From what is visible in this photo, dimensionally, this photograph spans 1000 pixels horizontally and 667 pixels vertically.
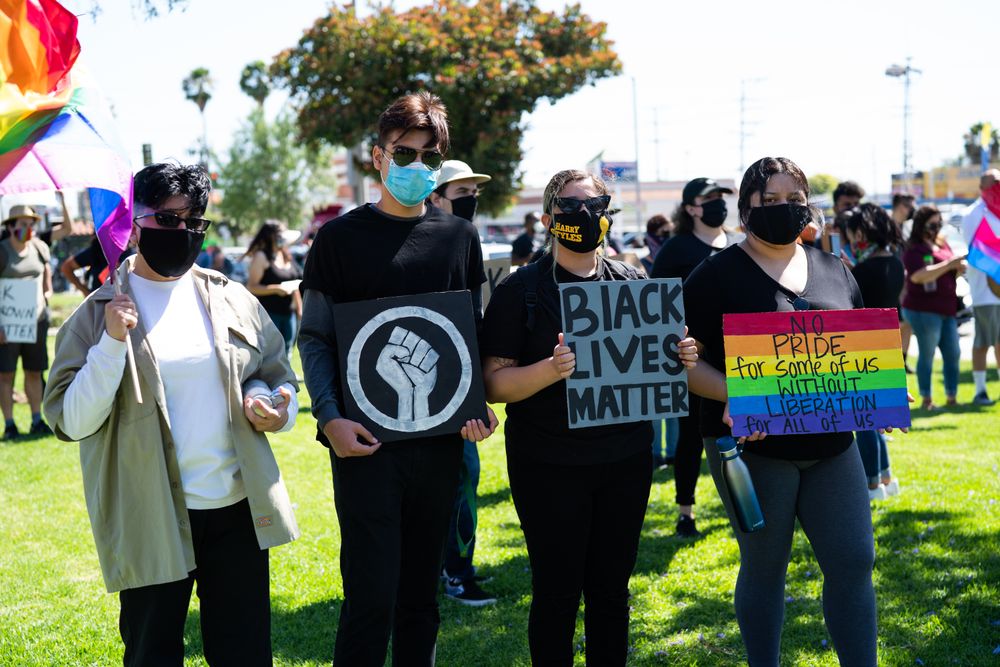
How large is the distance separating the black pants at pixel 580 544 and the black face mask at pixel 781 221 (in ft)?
3.19

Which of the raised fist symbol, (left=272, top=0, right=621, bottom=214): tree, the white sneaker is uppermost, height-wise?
(left=272, top=0, right=621, bottom=214): tree

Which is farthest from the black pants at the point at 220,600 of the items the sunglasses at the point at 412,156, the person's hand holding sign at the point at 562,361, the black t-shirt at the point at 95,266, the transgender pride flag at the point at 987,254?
the black t-shirt at the point at 95,266

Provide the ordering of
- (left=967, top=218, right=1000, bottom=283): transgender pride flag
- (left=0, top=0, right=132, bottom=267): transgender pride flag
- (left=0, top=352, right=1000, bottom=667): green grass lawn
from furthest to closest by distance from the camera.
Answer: (left=967, top=218, right=1000, bottom=283): transgender pride flag < (left=0, top=352, right=1000, bottom=667): green grass lawn < (left=0, top=0, right=132, bottom=267): transgender pride flag

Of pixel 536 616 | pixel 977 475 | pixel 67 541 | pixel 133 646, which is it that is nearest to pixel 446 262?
pixel 536 616

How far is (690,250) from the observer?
6.11 metres

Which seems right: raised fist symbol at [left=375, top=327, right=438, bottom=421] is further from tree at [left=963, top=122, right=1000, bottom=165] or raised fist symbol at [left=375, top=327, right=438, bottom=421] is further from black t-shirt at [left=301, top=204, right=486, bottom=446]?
tree at [left=963, top=122, right=1000, bottom=165]

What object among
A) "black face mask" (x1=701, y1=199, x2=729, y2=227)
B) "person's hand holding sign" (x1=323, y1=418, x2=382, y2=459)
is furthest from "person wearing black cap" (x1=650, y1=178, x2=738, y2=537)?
"person's hand holding sign" (x1=323, y1=418, x2=382, y2=459)

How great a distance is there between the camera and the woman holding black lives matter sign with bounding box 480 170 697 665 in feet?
11.7

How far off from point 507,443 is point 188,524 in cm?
123

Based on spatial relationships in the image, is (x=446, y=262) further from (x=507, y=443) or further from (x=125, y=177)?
(x=125, y=177)

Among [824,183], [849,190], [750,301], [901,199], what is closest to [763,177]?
[750,301]

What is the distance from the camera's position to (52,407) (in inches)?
123

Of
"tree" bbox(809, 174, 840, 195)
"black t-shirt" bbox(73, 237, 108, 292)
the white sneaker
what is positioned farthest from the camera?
"tree" bbox(809, 174, 840, 195)

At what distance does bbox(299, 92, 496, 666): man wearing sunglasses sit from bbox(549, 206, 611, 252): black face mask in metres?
0.38
